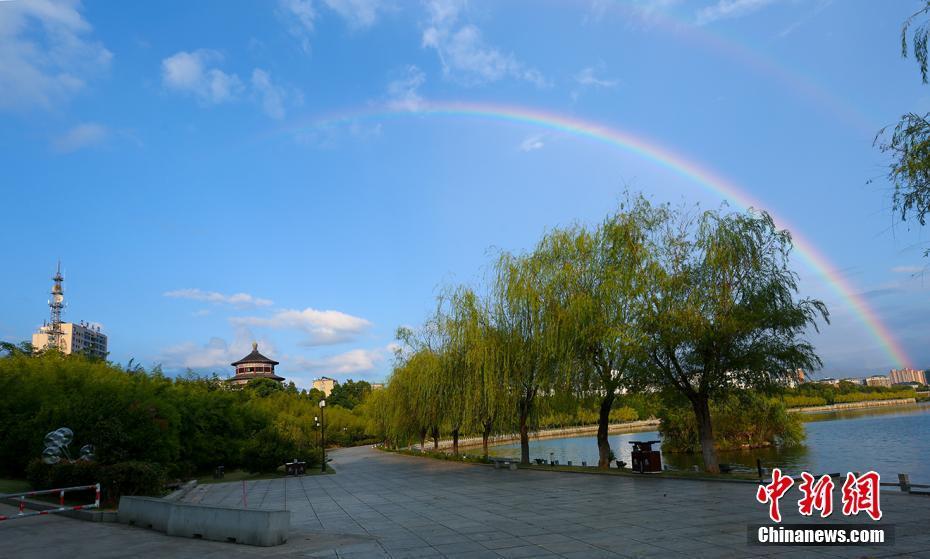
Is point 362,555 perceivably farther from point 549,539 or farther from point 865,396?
point 865,396

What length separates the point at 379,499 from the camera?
1688 cm

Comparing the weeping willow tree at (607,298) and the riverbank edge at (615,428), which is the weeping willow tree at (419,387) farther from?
the riverbank edge at (615,428)

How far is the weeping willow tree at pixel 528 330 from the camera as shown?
22.7 metres

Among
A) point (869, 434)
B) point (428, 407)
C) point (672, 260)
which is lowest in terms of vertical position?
point (869, 434)

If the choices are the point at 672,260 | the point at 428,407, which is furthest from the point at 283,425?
the point at 672,260

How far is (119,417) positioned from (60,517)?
584 centimetres

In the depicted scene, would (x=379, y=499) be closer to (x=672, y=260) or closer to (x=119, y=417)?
(x=119, y=417)

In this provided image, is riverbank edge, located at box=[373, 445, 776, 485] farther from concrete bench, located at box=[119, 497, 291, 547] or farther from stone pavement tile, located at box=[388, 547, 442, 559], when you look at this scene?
concrete bench, located at box=[119, 497, 291, 547]

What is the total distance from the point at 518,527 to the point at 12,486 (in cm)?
1777

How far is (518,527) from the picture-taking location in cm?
1077

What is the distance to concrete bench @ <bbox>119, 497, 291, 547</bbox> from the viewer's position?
32.8 ft

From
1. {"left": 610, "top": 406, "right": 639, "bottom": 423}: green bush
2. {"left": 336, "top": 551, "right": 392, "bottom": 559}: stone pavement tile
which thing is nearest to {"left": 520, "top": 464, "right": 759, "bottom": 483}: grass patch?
{"left": 336, "top": 551, "right": 392, "bottom": 559}: stone pavement tile

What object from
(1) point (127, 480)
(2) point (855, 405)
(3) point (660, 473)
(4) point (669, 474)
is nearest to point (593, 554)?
(4) point (669, 474)

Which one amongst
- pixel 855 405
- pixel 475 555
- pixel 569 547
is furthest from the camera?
pixel 855 405
